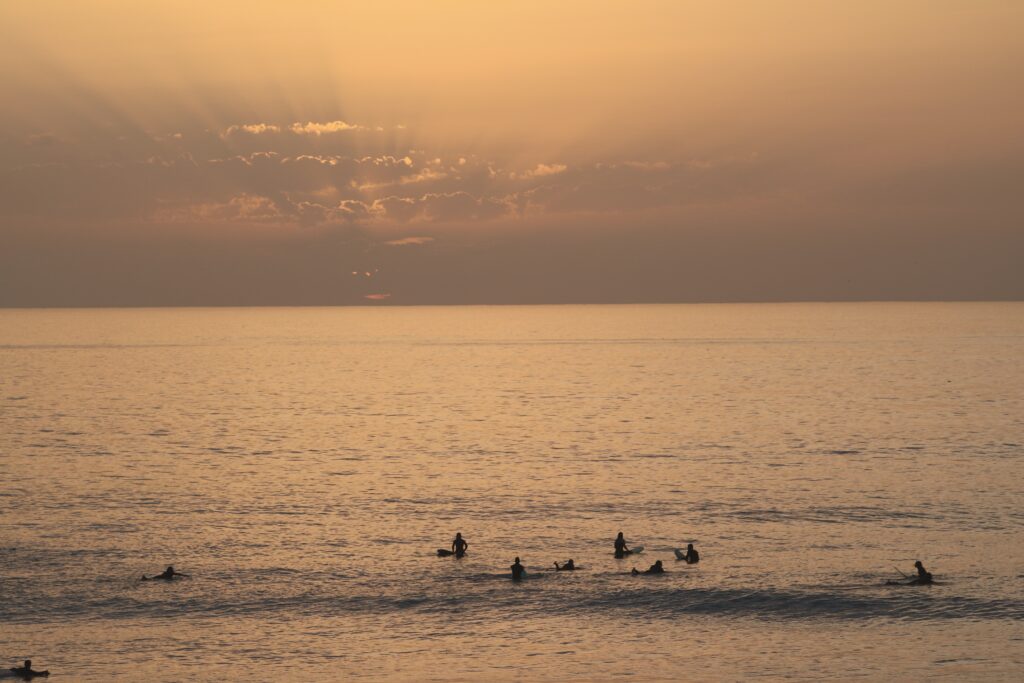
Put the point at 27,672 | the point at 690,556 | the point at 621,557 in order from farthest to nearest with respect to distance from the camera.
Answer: the point at 621,557
the point at 690,556
the point at 27,672

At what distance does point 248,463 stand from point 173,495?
15968mm

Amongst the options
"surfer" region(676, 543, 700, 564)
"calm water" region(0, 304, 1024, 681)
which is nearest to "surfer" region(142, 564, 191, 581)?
"calm water" region(0, 304, 1024, 681)

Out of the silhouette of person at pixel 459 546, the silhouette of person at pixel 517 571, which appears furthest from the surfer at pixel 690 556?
the silhouette of person at pixel 459 546

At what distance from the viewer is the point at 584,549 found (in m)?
53.7

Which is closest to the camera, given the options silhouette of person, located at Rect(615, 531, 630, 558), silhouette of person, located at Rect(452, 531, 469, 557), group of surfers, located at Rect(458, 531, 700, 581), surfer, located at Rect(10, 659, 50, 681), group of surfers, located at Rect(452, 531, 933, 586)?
surfer, located at Rect(10, 659, 50, 681)

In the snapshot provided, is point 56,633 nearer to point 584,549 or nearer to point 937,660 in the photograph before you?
point 584,549

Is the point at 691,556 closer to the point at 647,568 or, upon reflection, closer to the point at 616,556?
the point at 647,568

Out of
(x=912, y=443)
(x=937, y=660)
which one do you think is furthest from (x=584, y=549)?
(x=912, y=443)

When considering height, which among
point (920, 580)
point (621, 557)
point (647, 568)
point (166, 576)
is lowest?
point (920, 580)

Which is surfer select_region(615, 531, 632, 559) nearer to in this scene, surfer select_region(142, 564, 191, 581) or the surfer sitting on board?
the surfer sitting on board

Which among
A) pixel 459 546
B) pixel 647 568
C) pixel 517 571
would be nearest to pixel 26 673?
pixel 517 571

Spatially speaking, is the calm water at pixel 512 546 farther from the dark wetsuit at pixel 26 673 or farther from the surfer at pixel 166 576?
the dark wetsuit at pixel 26 673

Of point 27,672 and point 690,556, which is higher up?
point 690,556

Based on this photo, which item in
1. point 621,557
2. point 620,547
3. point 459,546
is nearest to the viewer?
point 621,557
